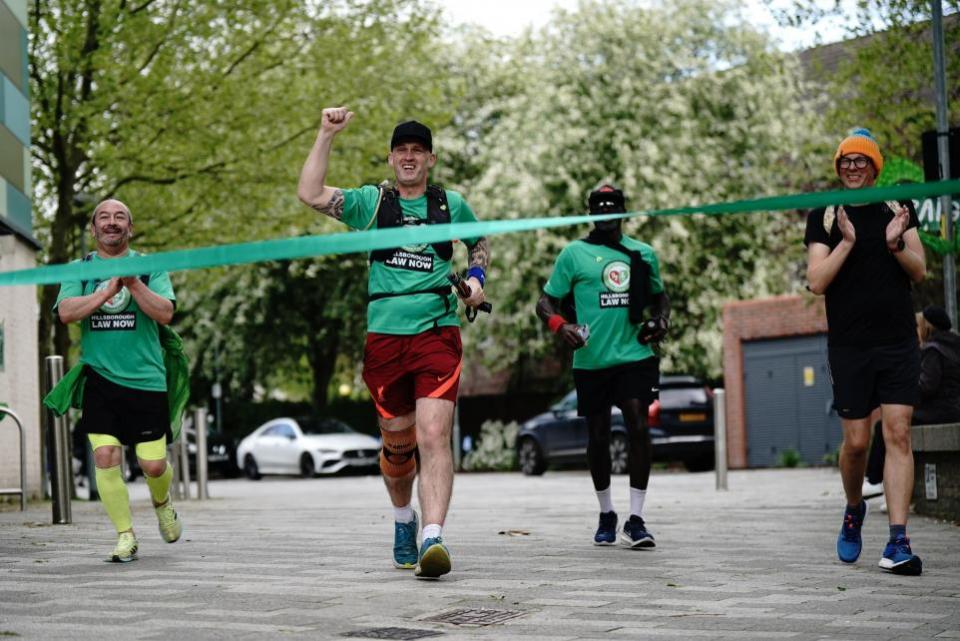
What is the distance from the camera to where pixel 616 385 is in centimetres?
880

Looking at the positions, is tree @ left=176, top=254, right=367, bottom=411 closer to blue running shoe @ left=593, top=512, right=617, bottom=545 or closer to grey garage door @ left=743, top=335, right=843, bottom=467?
grey garage door @ left=743, top=335, right=843, bottom=467

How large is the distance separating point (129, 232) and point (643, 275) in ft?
9.65

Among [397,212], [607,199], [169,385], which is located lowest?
[169,385]

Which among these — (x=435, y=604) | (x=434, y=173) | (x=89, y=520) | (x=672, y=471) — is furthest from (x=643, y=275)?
(x=434, y=173)

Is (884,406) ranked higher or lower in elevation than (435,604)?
higher

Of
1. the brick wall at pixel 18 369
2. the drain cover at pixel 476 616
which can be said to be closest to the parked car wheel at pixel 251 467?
the brick wall at pixel 18 369

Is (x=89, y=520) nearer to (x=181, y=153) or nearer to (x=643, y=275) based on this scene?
(x=643, y=275)

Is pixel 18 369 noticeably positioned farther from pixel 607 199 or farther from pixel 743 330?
pixel 743 330

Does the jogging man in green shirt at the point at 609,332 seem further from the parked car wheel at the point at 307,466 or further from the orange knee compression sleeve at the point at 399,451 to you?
the parked car wheel at the point at 307,466

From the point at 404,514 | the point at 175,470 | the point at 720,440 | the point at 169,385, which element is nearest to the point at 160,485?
the point at 169,385

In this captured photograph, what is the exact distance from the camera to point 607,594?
20.3 ft

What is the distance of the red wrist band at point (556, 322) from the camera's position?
28.8ft

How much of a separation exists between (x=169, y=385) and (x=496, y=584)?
2.90 m

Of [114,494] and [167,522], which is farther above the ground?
[114,494]
